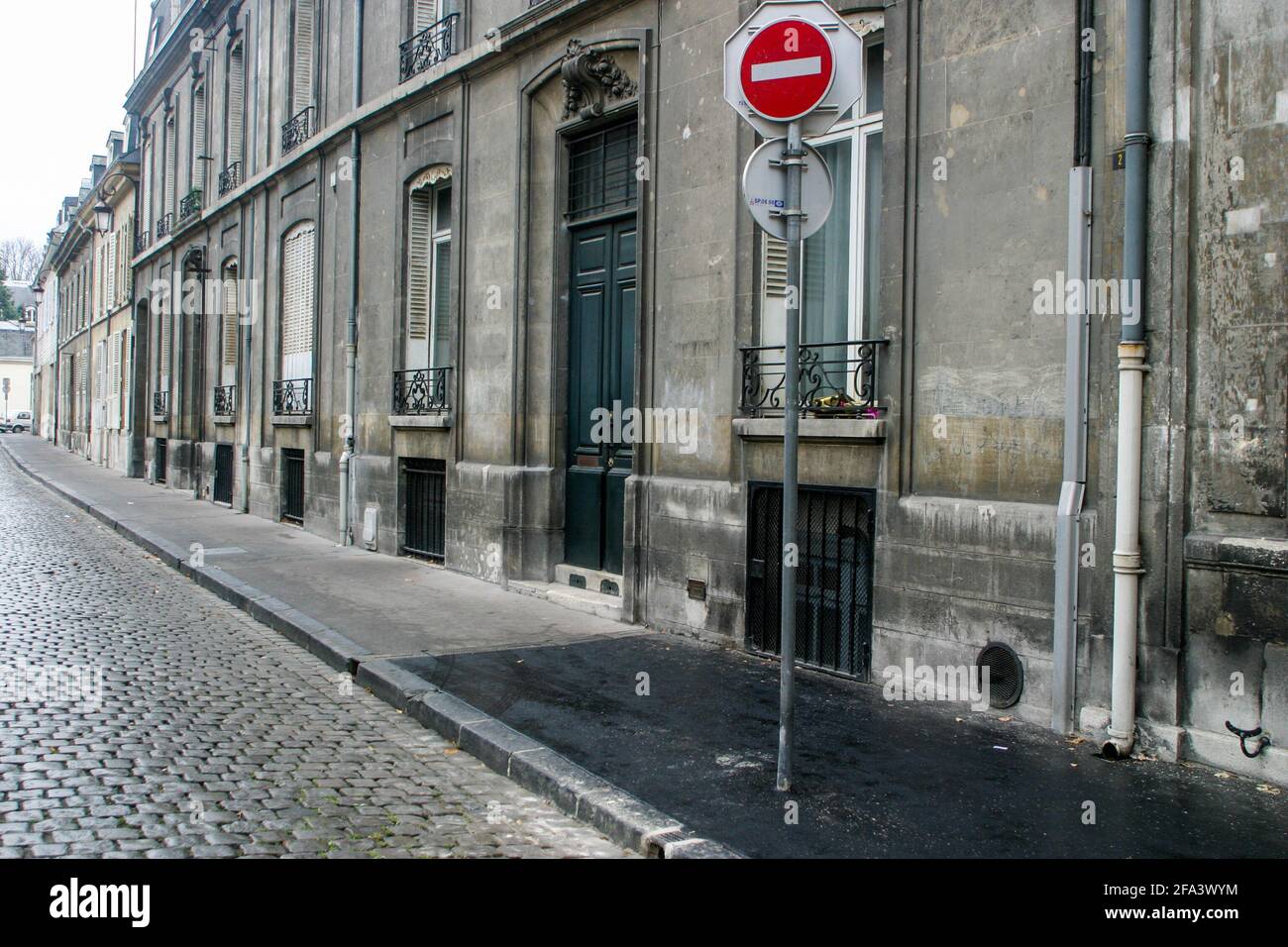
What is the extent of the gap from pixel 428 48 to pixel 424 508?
5401 mm

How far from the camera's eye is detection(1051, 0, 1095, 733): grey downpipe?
19.0 ft

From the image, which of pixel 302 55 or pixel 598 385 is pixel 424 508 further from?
pixel 302 55

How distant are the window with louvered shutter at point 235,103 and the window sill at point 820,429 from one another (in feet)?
53.8

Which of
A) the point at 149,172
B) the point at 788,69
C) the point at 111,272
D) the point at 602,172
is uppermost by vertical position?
the point at 149,172

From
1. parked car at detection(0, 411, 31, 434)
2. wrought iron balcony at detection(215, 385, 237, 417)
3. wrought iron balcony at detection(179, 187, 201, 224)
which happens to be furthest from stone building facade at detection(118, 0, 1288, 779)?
parked car at detection(0, 411, 31, 434)

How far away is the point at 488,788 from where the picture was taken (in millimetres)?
5227

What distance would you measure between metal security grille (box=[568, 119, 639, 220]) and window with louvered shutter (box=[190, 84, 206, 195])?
1560 cm

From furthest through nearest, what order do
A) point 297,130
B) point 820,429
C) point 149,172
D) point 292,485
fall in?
point 149,172
point 292,485
point 297,130
point 820,429

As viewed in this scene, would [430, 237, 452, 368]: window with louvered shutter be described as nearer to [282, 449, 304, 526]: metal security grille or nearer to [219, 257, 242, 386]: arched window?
[282, 449, 304, 526]: metal security grille

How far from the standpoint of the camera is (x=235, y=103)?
2147cm

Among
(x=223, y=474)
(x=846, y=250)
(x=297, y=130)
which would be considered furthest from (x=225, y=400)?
(x=846, y=250)
